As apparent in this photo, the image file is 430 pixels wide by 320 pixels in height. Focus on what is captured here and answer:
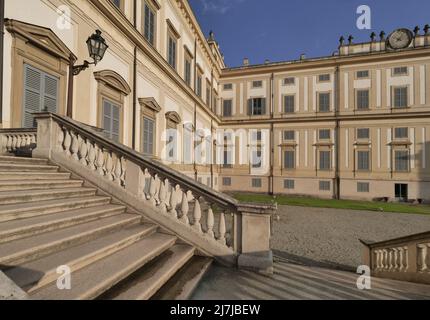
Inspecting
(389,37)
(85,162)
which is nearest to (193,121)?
(85,162)

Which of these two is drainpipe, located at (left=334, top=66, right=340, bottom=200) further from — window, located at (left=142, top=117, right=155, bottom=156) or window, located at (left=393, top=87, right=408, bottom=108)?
window, located at (left=142, top=117, right=155, bottom=156)

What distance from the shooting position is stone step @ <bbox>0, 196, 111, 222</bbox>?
2.95 m

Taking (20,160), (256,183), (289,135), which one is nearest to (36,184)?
(20,160)

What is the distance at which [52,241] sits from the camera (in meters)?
2.72

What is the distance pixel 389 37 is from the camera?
23.7 meters

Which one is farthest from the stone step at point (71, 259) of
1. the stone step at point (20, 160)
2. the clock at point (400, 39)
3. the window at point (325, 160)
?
the clock at point (400, 39)

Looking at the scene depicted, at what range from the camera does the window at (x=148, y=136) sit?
11172 millimetres

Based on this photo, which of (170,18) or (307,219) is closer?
(307,219)

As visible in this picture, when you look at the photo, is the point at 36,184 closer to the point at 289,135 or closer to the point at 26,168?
the point at 26,168

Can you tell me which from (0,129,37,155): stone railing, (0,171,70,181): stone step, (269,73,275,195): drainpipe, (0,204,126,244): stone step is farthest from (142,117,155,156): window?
(269,73,275,195): drainpipe

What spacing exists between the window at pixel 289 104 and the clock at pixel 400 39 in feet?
35.7

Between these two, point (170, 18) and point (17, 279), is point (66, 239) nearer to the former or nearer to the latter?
point (17, 279)
